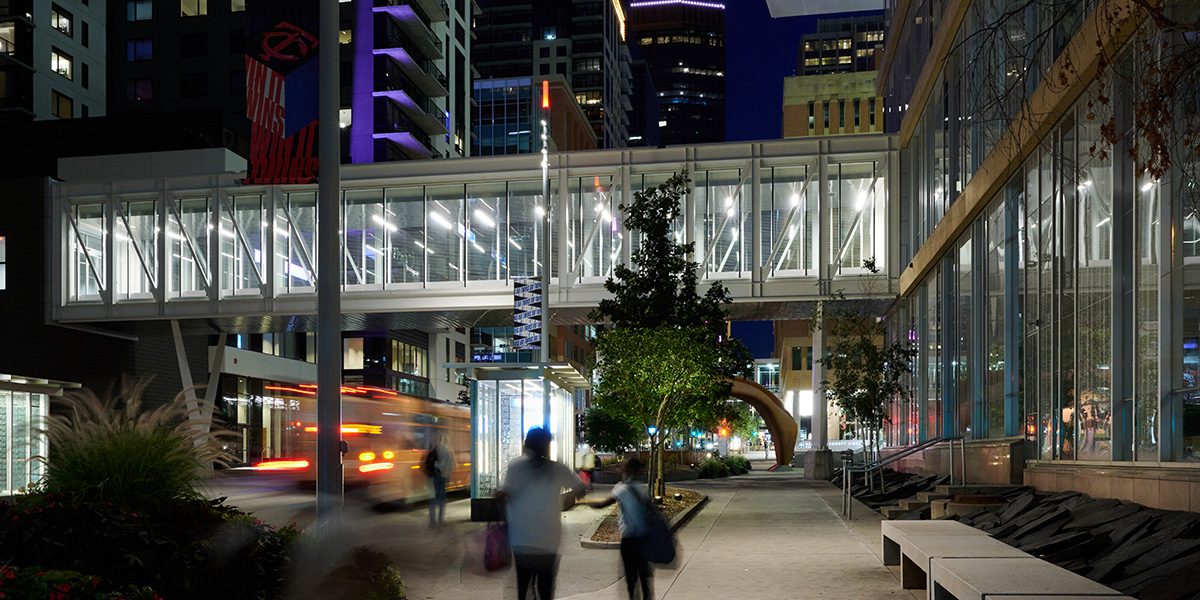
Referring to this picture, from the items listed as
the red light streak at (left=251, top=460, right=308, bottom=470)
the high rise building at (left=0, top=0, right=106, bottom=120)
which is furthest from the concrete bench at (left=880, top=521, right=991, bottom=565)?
the high rise building at (left=0, top=0, right=106, bottom=120)

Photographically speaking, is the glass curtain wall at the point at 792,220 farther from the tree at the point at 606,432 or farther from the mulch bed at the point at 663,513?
the tree at the point at 606,432

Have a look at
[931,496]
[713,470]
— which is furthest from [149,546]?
[713,470]

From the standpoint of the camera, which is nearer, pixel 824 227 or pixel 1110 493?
pixel 1110 493

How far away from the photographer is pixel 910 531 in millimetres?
13648

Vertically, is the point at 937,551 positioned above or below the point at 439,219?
below

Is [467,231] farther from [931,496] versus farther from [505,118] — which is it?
[505,118]

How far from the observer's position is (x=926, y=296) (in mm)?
37312

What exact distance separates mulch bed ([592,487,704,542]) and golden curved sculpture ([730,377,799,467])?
104 ft

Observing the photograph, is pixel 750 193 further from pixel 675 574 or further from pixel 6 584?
pixel 6 584

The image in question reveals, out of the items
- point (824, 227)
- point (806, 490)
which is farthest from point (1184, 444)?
point (824, 227)

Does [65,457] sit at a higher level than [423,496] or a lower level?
higher

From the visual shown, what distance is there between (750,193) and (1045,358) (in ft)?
81.3

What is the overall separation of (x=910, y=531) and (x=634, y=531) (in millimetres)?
4865

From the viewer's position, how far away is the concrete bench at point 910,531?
13.2m
